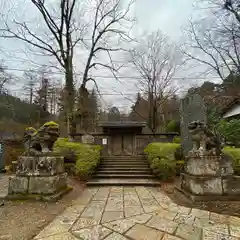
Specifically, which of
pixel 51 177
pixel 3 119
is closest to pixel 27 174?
pixel 51 177

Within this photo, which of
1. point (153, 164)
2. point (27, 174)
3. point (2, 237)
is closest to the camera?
point (2, 237)

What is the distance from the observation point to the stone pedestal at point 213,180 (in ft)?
13.5

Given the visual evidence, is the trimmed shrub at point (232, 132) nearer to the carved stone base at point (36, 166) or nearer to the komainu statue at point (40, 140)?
the komainu statue at point (40, 140)

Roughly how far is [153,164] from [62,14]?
11423 millimetres

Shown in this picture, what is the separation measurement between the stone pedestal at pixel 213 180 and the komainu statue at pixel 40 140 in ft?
12.3

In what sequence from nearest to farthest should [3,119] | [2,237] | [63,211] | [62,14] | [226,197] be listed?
1. [2,237]
2. [63,211]
3. [226,197]
4. [62,14]
5. [3,119]

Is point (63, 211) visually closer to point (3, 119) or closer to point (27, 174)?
point (27, 174)

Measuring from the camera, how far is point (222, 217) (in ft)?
10.6

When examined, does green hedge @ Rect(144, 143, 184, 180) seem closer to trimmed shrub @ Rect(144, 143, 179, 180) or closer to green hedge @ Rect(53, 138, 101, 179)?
trimmed shrub @ Rect(144, 143, 179, 180)

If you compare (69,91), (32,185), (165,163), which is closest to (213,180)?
(165,163)

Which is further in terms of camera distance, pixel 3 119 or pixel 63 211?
pixel 3 119

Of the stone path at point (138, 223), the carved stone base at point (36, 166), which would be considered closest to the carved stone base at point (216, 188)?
the stone path at point (138, 223)

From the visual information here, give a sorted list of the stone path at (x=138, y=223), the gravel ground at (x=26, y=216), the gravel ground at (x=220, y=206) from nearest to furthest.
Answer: the stone path at (x=138, y=223), the gravel ground at (x=26, y=216), the gravel ground at (x=220, y=206)

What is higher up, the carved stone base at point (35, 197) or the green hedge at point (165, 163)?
the green hedge at point (165, 163)
